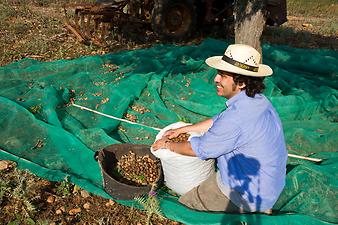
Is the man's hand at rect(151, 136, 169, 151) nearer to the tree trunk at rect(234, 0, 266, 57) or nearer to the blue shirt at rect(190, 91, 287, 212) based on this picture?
the blue shirt at rect(190, 91, 287, 212)

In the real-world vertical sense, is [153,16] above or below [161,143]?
above

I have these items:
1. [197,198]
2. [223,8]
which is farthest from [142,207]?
[223,8]

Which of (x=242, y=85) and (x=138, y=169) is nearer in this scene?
(x=242, y=85)

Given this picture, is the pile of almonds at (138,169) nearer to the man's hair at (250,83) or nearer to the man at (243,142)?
the man at (243,142)

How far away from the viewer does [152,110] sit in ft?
15.7

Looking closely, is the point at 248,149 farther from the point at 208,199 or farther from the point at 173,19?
the point at 173,19

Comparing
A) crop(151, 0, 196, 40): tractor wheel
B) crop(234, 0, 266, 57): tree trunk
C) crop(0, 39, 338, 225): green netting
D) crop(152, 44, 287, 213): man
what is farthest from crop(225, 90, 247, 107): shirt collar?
crop(151, 0, 196, 40): tractor wheel

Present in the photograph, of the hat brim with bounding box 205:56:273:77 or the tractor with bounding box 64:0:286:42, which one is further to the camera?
the tractor with bounding box 64:0:286:42

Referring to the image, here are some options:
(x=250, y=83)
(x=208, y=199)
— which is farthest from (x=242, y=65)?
(x=208, y=199)

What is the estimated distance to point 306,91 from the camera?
5180mm

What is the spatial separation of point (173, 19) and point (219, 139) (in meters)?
6.34

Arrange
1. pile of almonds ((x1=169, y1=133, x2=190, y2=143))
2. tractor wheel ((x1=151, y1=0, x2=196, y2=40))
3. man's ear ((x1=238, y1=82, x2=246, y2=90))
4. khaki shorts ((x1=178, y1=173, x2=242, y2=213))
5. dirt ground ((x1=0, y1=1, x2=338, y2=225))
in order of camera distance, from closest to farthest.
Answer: man's ear ((x1=238, y1=82, x2=246, y2=90))
khaki shorts ((x1=178, y1=173, x2=242, y2=213))
dirt ground ((x1=0, y1=1, x2=338, y2=225))
pile of almonds ((x1=169, y1=133, x2=190, y2=143))
tractor wheel ((x1=151, y1=0, x2=196, y2=40))

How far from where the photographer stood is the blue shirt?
2502 mm

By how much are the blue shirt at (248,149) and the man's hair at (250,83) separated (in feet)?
0.13
